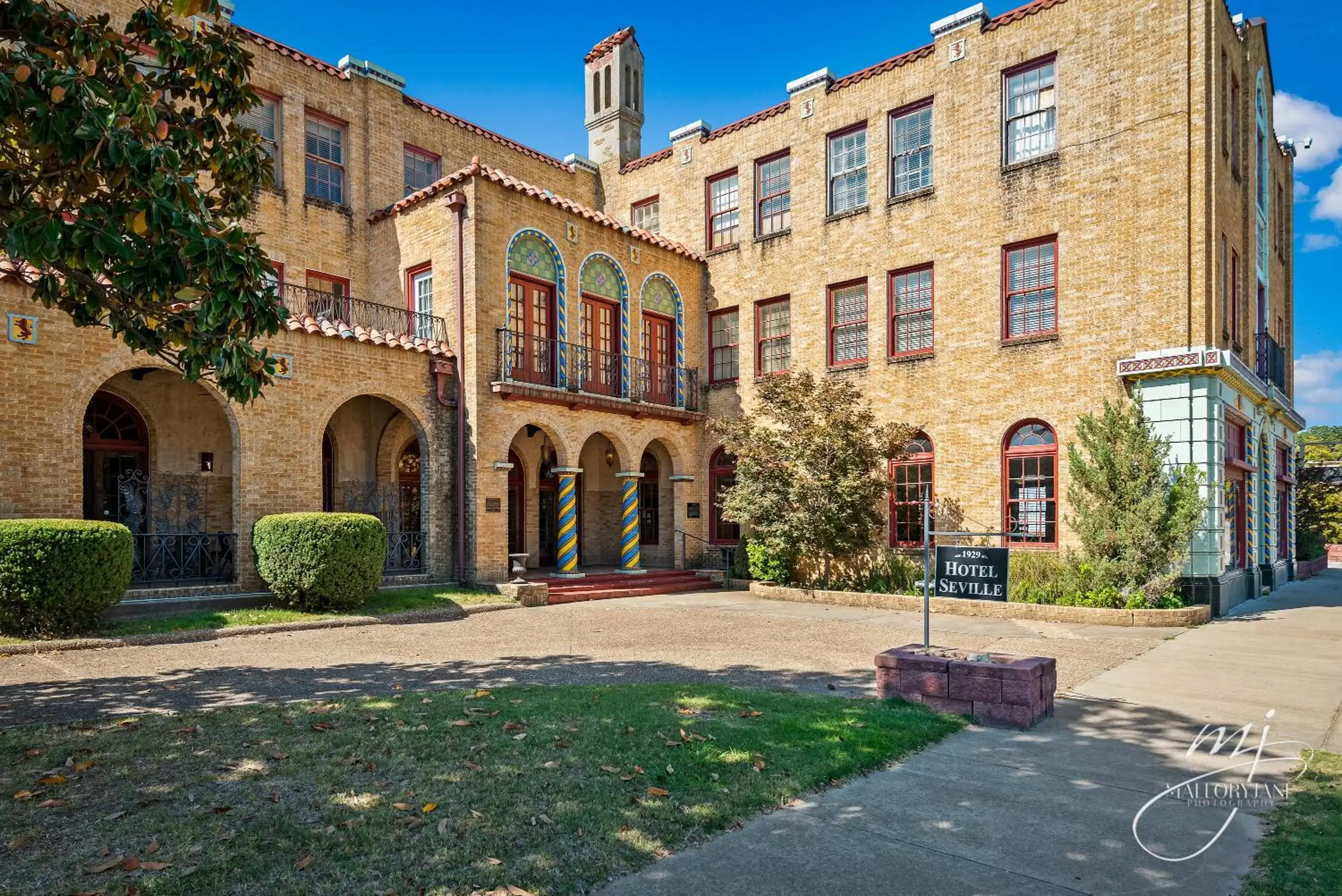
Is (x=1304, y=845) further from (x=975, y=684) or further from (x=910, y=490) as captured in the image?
(x=910, y=490)

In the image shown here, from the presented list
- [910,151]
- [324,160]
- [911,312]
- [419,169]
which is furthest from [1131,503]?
[324,160]

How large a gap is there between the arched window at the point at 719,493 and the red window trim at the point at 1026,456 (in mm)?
6616

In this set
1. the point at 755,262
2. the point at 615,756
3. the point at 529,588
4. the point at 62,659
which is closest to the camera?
the point at 615,756

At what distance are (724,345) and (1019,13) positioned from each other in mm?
9681

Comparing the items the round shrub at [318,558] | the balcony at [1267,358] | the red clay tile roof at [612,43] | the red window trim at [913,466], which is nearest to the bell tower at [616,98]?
the red clay tile roof at [612,43]

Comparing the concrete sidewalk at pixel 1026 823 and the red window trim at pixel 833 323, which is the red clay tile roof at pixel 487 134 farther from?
the concrete sidewalk at pixel 1026 823

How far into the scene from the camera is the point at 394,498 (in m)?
17.0

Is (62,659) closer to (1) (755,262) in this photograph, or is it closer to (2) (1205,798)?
(2) (1205,798)

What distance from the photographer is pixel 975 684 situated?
6805 millimetres

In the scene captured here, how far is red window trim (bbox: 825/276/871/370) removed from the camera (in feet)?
63.2

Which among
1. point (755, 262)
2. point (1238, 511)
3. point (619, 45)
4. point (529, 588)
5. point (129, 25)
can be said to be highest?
point (619, 45)

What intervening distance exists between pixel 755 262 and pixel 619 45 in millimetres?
8124

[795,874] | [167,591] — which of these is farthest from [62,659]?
[795,874]

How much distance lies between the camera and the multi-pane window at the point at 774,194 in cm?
2075
